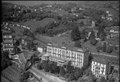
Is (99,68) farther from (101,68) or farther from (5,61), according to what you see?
(5,61)

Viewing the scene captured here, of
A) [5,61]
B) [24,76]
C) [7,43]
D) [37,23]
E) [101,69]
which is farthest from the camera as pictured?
[37,23]

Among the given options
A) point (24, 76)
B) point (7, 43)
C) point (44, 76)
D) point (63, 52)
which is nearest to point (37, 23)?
point (7, 43)

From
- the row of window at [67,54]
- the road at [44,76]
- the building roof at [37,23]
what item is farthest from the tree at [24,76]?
the building roof at [37,23]

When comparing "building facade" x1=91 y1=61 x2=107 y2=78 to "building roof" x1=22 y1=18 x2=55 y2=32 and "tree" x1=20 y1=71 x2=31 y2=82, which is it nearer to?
"tree" x1=20 y1=71 x2=31 y2=82

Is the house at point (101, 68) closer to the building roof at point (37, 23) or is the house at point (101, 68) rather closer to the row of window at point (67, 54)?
the row of window at point (67, 54)

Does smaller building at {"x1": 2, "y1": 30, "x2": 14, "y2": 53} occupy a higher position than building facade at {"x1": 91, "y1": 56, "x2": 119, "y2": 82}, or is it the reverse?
smaller building at {"x1": 2, "y1": 30, "x2": 14, "y2": 53}

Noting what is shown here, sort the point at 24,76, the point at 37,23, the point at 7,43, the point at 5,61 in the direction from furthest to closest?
the point at 37,23, the point at 7,43, the point at 5,61, the point at 24,76

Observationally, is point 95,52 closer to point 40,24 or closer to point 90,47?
point 90,47

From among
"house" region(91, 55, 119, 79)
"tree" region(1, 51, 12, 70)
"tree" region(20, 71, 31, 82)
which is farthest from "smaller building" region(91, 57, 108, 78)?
"tree" region(1, 51, 12, 70)

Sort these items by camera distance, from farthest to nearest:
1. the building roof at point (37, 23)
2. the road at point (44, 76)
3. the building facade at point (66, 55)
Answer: the building roof at point (37, 23)
the building facade at point (66, 55)
the road at point (44, 76)
